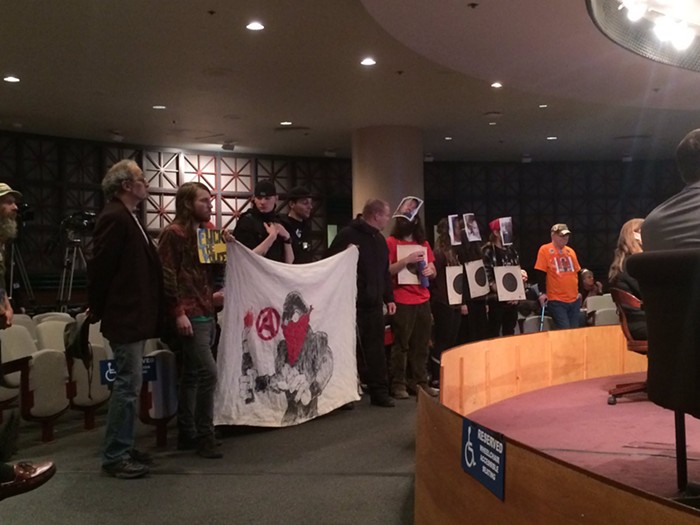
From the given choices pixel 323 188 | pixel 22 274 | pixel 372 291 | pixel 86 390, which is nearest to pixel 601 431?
pixel 372 291

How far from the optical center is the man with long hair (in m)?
3.75

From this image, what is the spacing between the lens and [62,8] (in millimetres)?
6504

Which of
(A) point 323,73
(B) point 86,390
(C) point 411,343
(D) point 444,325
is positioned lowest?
(B) point 86,390

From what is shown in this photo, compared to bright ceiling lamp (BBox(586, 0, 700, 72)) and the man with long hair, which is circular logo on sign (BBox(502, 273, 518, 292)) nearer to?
bright ceiling lamp (BBox(586, 0, 700, 72))

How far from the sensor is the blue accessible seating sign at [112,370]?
12.5 feet

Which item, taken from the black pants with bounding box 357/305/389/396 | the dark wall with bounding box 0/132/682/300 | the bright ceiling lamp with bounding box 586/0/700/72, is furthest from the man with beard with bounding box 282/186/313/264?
the dark wall with bounding box 0/132/682/300

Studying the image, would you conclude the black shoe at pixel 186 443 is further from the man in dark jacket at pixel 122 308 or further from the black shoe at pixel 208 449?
the man in dark jacket at pixel 122 308

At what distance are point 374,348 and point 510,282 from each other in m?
1.84

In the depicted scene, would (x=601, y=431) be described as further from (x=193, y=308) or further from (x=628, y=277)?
(x=193, y=308)

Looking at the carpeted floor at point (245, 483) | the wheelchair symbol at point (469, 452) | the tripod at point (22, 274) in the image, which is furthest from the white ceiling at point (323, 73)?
the wheelchair symbol at point (469, 452)

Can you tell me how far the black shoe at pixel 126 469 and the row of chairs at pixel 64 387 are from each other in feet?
1.96

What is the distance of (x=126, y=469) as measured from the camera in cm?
336

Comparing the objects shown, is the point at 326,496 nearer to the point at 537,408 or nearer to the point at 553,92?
the point at 537,408

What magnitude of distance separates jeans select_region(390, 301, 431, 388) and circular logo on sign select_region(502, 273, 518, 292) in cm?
110
